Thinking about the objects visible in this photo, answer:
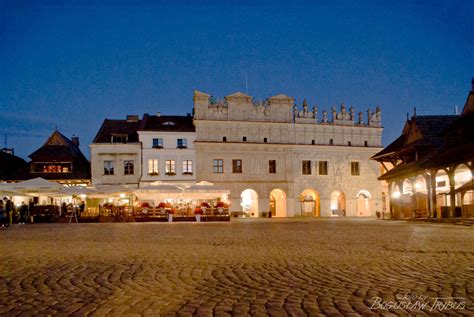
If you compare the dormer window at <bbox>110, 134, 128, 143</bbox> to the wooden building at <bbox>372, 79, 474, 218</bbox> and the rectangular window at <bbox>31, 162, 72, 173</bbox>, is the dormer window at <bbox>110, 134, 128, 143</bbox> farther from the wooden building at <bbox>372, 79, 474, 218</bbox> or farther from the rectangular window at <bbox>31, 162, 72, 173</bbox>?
the wooden building at <bbox>372, 79, 474, 218</bbox>

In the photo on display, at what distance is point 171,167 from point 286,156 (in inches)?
477

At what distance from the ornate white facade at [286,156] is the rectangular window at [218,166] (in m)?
0.10

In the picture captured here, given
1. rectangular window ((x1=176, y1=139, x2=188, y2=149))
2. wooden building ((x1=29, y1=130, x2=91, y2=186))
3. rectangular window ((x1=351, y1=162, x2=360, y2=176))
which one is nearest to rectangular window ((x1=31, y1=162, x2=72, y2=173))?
wooden building ((x1=29, y1=130, x2=91, y2=186))

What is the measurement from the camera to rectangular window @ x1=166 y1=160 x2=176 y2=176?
160 ft

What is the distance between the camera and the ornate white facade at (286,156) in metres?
49.8

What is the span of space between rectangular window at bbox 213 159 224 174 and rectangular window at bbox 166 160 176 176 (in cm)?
408

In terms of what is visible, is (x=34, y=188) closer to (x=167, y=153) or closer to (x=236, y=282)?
(x=167, y=153)

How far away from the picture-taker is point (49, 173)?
167ft

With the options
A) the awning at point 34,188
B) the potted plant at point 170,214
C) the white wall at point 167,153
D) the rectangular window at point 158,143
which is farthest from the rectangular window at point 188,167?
the awning at point 34,188

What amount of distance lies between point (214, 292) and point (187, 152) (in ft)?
143

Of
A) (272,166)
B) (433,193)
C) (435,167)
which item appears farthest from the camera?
(272,166)

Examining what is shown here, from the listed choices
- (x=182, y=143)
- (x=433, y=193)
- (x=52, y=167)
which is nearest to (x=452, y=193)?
(x=433, y=193)

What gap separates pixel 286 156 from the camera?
51375 millimetres

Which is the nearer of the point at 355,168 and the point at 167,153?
the point at 167,153
